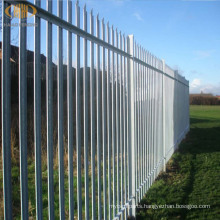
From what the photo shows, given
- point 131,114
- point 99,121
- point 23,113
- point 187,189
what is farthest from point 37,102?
point 187,189

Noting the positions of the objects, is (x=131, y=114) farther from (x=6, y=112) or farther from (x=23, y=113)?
(x=6, y=112)

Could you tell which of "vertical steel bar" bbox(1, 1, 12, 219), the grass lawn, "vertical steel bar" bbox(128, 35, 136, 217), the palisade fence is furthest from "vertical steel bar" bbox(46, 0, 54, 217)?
the grass lawn

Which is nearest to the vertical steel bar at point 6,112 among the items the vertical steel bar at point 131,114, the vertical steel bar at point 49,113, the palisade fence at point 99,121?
the palisade fence at point 99,121

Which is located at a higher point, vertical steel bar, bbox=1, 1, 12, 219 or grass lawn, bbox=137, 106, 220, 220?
vertical steel bar, bbox=1, 1, 12, 219

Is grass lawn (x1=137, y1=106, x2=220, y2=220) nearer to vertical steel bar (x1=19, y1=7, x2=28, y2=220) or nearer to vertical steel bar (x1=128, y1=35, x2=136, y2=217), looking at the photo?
vertical steel bar (x1=128, y1=35, x2=136, y2=217)

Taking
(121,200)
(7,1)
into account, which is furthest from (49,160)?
(121,200)

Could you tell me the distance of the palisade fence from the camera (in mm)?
1613

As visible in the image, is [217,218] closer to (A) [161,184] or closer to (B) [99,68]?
(A) [161,184]

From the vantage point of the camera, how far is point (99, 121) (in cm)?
269

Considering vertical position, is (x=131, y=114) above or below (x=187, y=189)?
above

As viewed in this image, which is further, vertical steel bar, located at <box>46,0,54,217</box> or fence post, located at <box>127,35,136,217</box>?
fence post, located at <box>127,35,136,217</box>

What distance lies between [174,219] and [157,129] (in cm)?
229

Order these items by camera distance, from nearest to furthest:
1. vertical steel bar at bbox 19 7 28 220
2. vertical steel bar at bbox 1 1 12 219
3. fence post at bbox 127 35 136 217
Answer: vertical steel bar at bbox 1 1 12 219 → vertical steel bar at bbox 19 7 28 220 → fence post at bbox 127 35 136 217

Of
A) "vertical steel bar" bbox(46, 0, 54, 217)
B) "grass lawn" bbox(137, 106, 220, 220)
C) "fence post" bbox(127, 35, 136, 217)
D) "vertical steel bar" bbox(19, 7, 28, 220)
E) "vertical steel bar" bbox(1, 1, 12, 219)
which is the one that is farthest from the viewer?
"grass lawn" bbox(137, 106, 220, 220)
